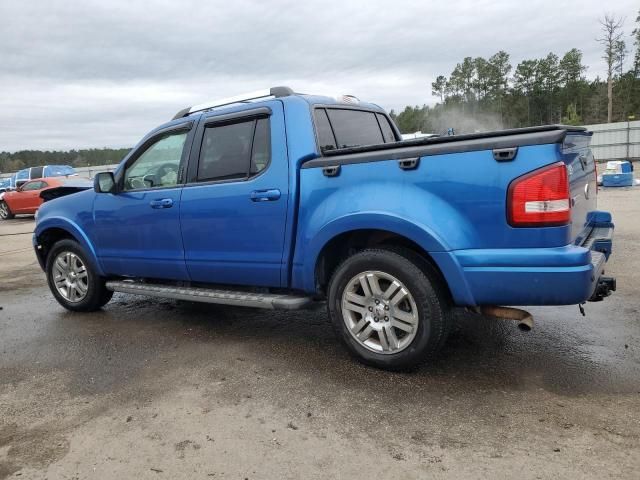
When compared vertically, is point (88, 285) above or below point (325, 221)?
below

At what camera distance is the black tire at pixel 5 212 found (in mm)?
19528

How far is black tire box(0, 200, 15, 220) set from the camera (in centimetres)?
1953

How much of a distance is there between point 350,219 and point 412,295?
0.64m

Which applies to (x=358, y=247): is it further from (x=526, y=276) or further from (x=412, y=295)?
(x=526, y=276)

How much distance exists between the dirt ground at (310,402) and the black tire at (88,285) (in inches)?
20.0

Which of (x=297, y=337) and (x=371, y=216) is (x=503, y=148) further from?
(x=297, y=337)

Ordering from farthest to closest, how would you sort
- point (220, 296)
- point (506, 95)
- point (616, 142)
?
point (506, 95)
point (616, 142)
point (220, 296)

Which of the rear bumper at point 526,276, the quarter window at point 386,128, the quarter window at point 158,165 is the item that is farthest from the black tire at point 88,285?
the rear bumper at point 526,276

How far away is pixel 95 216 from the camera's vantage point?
520 centimetres

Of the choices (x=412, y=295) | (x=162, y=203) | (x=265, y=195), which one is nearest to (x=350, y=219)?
(x=412, y=295)

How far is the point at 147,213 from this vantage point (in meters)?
4.72

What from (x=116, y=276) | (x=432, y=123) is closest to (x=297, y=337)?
(x=116, y=276)

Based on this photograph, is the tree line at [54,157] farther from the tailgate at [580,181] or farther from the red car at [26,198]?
the tailgate at [580,181]

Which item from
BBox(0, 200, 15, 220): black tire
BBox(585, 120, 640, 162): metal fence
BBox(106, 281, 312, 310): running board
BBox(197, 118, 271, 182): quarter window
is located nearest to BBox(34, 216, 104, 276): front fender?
BBox(106, 281, 312, 310): running board
